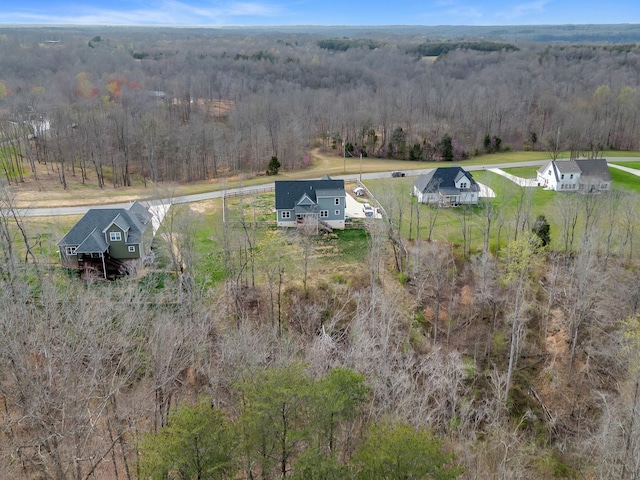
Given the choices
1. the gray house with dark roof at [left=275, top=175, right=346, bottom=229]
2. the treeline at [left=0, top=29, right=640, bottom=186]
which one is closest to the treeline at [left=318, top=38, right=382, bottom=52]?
the treeline at [left=0, top=29, right=640, bottom=186]

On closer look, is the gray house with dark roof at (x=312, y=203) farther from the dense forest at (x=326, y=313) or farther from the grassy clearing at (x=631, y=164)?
the grassy clearing at (x=631, y=164)

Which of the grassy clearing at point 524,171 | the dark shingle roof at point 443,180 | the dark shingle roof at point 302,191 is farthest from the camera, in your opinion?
the grassy clearing at point 524,171

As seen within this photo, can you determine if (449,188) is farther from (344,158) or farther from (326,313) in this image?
(326,313)

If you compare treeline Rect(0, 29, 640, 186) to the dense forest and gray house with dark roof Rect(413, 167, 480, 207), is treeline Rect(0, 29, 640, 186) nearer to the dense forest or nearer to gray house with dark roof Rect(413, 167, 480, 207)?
the dense forest

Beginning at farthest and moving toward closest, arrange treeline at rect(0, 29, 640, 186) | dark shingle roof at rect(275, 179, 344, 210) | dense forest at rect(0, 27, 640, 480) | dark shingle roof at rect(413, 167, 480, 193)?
1. treeline at rect(0, 29, 640, 186)
2. dark shingle roof at rect(413, 167, 480, 193)
3. dark shingle roof at rect(275, 179, 344, 210)
4. dense forest at rect(0, 27, 640, 480)

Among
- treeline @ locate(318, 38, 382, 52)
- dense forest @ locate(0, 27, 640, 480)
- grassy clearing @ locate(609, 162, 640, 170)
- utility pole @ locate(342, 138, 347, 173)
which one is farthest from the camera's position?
treeline @ locate(318, 38, 382, 52)

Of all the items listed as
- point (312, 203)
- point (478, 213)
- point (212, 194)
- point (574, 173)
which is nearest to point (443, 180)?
point (478, 213)

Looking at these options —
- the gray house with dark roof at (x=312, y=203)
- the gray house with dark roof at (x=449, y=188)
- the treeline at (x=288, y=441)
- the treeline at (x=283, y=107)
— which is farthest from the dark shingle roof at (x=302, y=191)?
the treeline at (x=288, y=441)
